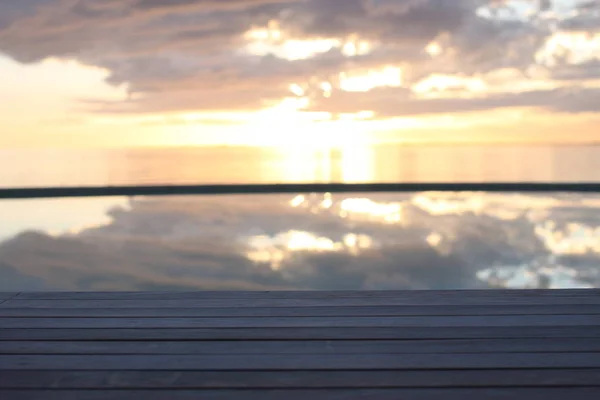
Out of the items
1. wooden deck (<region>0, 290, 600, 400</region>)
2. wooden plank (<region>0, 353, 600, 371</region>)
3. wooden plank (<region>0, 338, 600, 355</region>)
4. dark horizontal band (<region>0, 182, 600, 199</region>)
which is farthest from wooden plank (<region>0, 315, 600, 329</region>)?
dark horizontal band (<region>0, 182, 600, 199</region>)

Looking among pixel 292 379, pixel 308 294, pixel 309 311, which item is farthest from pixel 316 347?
pixel 308 294

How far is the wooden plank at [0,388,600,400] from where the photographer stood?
151 centimetres

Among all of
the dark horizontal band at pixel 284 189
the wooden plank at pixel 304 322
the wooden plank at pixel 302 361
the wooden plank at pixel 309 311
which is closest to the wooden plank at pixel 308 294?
the wooden plank at pixel 309 311

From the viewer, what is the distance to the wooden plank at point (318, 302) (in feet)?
7.58

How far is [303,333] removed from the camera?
197cm

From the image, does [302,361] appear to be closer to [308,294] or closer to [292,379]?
[292,379]

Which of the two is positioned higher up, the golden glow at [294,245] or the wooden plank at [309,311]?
the wooden plank at [309,311]

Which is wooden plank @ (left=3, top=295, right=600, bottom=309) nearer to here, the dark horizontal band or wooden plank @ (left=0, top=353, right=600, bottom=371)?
wooden plank @ (left=0, top=353, right=600, bottom=371)

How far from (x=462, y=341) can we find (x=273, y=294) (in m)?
0.83

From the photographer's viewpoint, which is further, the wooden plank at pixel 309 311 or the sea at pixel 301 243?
the sea at pixel 301 243

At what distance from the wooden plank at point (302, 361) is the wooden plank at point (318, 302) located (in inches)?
21.1

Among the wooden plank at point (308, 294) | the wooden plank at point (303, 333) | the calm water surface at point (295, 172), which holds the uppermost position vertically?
the wooden plank at point (303, 333)

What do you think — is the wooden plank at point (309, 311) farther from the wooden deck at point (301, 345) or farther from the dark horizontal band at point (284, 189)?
the dark horizontal band at point (284, 189)

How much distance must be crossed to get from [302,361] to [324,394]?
21 centimetres
